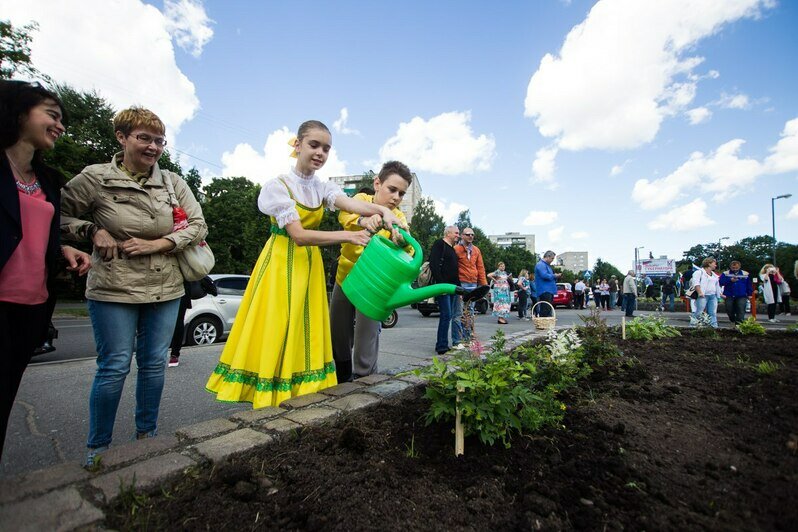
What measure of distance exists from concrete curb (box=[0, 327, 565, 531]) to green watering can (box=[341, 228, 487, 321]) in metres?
0.60

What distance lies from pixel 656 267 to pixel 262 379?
50.0m

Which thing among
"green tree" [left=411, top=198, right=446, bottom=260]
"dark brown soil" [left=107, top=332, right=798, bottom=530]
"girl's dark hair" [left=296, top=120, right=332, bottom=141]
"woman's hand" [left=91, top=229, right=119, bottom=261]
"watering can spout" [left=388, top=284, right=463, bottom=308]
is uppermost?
"green tree" [left=411, top=198, right=446, bottom=260]

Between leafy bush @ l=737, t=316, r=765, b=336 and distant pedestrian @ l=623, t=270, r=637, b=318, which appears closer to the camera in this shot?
leafy bush @ l=737, t=316, r=765, b=336

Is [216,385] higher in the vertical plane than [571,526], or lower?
higher

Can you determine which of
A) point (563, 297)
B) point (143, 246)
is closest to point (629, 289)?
point (563, 297)

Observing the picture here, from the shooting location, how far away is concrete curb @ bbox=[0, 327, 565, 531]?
1026 mm

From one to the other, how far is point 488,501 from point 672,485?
2.07 feet

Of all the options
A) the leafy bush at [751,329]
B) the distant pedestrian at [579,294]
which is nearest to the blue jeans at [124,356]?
the leafy bush at [751,329]

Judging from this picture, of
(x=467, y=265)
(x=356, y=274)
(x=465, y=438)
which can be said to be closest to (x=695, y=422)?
(x=465, y=438)

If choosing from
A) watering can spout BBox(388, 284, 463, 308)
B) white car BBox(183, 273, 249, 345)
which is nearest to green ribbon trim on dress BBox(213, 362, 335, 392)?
watering can spout BBox(388, 284, 463, 308)

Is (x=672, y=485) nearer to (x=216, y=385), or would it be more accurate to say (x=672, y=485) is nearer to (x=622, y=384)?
(x=622, y=384)

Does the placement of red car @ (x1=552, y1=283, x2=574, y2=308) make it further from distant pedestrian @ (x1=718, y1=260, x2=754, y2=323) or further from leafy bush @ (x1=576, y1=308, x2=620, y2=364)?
leafy bush @ (x1=576, y1=308, x2=620, y2=364)

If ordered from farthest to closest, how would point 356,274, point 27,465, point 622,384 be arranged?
point 622,384 < point 27,465 < point 356,274

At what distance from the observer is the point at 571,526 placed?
111 cm
